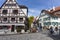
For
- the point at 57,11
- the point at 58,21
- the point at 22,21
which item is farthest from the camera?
the point at 57,11

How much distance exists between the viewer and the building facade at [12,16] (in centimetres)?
4988

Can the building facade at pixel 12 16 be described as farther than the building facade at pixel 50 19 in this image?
No

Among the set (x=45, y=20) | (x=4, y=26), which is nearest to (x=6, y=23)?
(x=4, y=26)

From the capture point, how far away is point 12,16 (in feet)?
165

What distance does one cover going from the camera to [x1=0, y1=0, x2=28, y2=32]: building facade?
49875 mm

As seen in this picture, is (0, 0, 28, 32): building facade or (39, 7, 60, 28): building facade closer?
(0, 0, 28, 32): building facade

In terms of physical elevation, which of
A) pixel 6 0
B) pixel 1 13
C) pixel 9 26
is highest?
pixel 6 0

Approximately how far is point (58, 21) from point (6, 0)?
20358mm

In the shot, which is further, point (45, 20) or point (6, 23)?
point (45, 20)

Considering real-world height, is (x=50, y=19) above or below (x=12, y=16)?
below

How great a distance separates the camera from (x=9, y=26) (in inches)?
1992

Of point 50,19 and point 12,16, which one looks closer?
point 12,16

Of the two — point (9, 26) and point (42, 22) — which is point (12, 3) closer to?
point (9, 26)

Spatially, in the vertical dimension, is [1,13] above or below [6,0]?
below
